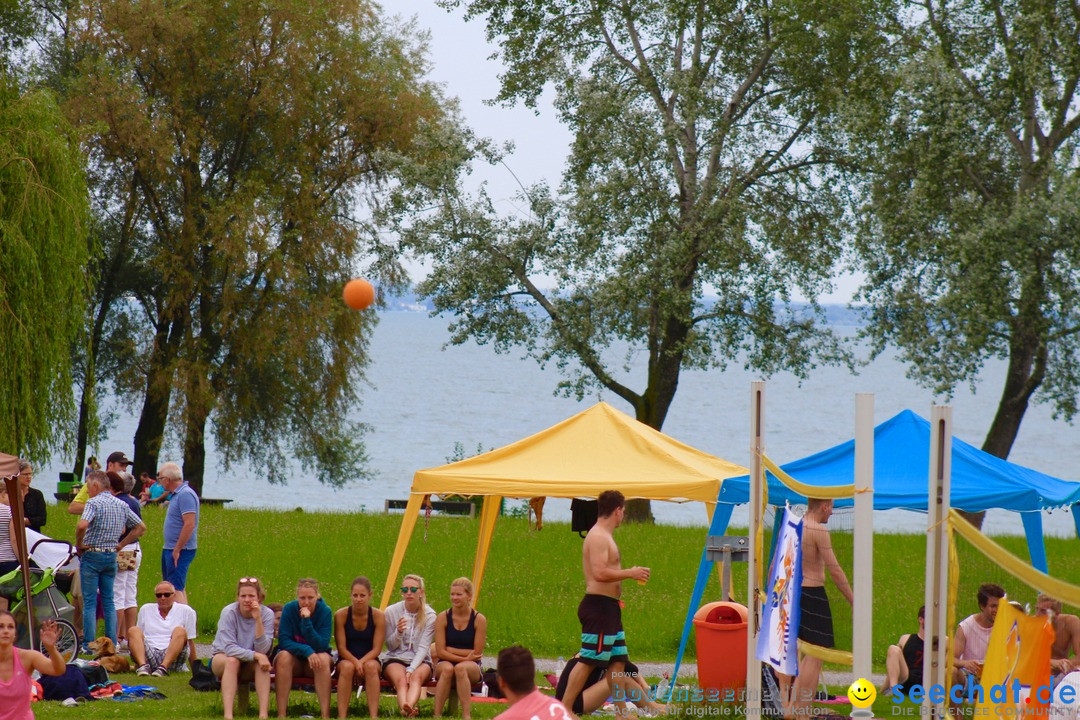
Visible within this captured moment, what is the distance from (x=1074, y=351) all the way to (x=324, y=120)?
58.1 ft

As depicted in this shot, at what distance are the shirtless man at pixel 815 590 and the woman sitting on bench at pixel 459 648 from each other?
3.08 m

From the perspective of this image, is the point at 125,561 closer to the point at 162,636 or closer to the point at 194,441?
the point at 162,636

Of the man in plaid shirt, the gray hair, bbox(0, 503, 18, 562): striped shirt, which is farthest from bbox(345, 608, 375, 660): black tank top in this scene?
bbox(0, 503, 18, 562): striped shirt

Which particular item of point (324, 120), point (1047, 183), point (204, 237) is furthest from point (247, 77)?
point (1047, 183)

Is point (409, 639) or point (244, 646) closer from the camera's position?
point (244, 646)

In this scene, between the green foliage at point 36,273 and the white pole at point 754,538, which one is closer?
the white pole at point 754,538

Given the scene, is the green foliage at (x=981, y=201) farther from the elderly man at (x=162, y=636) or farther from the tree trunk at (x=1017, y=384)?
the elderly man at (x=162, y=636)

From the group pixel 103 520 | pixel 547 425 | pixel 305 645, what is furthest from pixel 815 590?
pixel 547 425

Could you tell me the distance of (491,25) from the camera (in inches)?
1032

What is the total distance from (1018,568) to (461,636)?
6.31 m

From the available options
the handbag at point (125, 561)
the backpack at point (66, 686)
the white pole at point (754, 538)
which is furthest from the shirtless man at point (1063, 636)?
the handbag at point (125, 561)

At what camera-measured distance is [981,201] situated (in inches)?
856

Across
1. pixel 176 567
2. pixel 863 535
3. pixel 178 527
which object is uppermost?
pixel 863 535

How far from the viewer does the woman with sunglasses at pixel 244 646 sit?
10.3 metres
